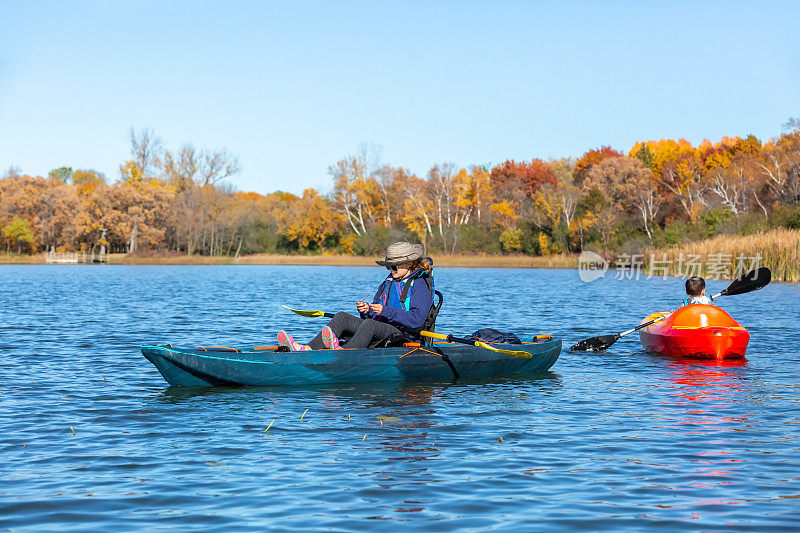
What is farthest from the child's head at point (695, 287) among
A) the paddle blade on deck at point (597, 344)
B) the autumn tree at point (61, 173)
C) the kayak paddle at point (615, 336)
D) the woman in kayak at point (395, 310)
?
the autumn tree at point (61, 173)

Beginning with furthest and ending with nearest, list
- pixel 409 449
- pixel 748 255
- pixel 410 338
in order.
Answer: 1. pixel 748 255
2. pixel 410 338
3. pixel 409 449

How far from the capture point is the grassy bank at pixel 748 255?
28.9m

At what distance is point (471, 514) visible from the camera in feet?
17.5

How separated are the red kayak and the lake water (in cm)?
31

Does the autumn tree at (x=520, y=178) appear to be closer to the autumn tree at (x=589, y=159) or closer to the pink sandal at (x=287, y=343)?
Answer: the autumn tree at (x=589, y=159)

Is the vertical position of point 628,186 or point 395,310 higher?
point 628,186

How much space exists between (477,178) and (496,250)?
25.6 feet

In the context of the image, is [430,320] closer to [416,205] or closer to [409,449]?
[409,449]

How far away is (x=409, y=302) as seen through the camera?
998 centimetres

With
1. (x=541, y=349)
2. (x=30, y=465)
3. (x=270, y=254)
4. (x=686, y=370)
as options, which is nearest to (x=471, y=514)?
(x=30, y=465)

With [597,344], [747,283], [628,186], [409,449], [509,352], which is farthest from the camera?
[628,186]

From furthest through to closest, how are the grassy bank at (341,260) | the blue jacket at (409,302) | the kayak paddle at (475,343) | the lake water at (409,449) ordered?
the grassy bank at (341,260), the kayak paddle at (475,343), the blue jacket at (409,302), the lake water at (409,449)

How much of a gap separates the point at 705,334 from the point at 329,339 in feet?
19.1

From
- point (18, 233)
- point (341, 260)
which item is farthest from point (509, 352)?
point (18, 233)
